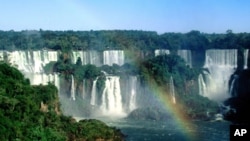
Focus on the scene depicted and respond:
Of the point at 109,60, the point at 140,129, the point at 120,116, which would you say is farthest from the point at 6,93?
the point at 109,60

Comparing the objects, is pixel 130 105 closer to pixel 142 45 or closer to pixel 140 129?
pixel 140 129

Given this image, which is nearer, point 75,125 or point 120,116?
point 75,125

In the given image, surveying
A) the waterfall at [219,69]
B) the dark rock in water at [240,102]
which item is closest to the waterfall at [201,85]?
the waterfall at [219,69]

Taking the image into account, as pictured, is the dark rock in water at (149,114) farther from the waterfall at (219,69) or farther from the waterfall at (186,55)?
the waterfall at (186,55)

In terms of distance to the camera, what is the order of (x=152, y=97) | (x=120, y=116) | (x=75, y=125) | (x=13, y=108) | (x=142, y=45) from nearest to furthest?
(x=13, y=108)
(x=75, y=125)
(x=120, y=116)
(x=152, y=97)
(x=142, y=45)

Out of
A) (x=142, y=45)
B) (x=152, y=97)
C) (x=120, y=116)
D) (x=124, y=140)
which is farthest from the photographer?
(x=142, y=45)

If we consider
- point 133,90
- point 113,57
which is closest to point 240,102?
point 133,90

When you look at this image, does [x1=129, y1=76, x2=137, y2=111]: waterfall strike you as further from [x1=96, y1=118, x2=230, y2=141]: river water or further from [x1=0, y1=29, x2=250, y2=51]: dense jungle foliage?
[x1=0, y1=29, x2=250, y2=51]: dense jungle foliage
